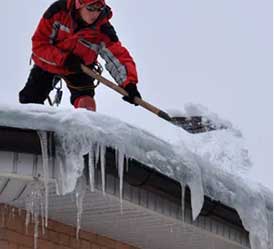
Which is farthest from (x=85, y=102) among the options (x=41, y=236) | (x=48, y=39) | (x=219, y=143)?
(x=41, y=236)

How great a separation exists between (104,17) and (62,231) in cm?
161

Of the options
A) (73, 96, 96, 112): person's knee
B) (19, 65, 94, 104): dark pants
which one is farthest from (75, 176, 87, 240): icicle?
(19, 65, 94, 104): dark pants

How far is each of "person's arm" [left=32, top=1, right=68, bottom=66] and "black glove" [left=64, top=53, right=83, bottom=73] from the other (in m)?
0.04

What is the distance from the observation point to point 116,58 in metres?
5.84

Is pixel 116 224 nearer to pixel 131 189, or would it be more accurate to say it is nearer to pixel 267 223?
pixel 131 189

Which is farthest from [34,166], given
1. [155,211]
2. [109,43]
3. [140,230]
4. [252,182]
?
[109,43]

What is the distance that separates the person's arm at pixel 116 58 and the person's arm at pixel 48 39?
42 centimetres

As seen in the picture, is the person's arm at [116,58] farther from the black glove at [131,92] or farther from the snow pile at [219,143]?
the snow pile at [219,143]

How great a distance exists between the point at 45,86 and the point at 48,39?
51 centimetres

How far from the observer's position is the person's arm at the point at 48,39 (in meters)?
5.39

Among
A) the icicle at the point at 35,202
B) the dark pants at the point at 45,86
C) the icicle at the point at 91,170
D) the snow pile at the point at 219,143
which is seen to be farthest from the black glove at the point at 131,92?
the icicle at the point at 91,170

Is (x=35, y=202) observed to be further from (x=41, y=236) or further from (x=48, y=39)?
(x=48, y=39)

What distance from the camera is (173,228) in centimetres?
496

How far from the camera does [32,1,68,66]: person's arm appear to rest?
17.7 ft
